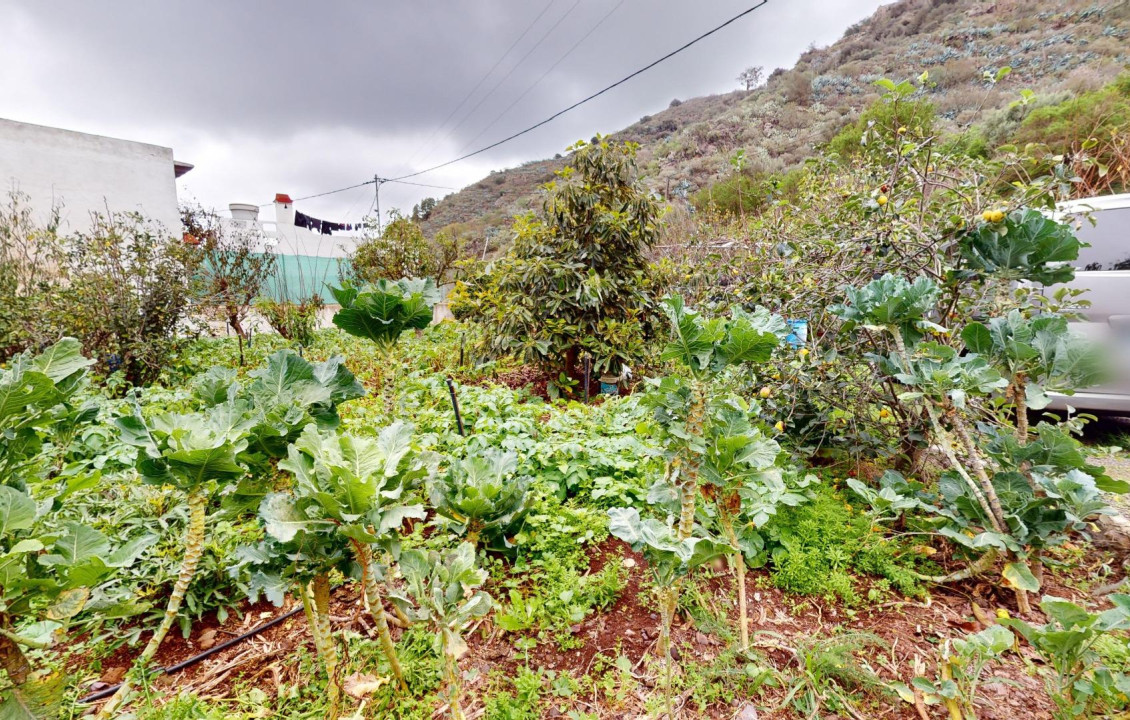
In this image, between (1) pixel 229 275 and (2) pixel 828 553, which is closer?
(2) pixel 828 553

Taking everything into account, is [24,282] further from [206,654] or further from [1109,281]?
[1109,281]

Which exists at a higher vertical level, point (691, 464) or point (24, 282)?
point (24, 282)

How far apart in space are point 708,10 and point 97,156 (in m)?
15.2

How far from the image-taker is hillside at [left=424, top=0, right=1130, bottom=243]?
14.1 meters

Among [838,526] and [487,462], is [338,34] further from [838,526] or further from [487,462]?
[838,526]

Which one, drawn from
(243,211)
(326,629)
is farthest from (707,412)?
(243,211)

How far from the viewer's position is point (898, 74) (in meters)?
17.7

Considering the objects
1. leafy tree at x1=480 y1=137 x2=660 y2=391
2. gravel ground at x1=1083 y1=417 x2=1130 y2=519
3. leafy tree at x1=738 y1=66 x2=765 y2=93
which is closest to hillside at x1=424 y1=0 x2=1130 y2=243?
leafy tree at x1=738 y1=66 x2=765 y2=93

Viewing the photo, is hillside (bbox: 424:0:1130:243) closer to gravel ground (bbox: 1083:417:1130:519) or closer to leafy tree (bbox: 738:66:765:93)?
leafy tree (bbox: 738:66:765:93)

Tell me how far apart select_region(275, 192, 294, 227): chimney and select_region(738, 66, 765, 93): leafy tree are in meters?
24.9

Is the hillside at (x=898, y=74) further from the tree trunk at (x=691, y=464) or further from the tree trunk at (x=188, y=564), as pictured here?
the tree trunk at (x=188, y=564)

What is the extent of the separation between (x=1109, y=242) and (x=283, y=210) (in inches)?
831

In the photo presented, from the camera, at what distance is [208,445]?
101cm

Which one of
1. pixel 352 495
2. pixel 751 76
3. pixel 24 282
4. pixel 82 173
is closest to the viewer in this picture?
pixel 352 495
